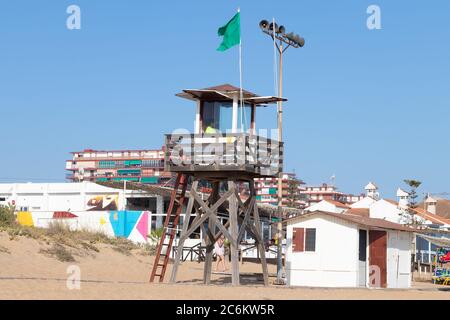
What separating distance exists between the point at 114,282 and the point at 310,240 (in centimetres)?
807

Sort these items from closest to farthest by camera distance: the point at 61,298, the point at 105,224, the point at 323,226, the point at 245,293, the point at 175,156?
the point at 61,298, the point at 245,293, the point at 175,156, the point at 323,226, the point at 105,224

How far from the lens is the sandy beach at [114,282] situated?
18562 mm

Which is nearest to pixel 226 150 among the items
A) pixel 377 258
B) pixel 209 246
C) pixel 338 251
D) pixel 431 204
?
pixel 209 246

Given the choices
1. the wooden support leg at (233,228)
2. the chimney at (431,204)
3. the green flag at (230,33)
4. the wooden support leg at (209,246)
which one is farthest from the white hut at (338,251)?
the chimney at (431,204)

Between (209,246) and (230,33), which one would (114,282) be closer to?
(209,246)

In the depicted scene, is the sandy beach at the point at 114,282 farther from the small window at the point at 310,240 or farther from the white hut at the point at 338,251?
the small window at the point at 310,240

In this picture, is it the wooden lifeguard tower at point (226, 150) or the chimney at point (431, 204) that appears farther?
the chimney at point (431, 204)

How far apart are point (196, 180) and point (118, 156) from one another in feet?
557

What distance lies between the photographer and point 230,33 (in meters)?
25.1

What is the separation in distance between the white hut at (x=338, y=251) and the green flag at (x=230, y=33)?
6.69 metres
